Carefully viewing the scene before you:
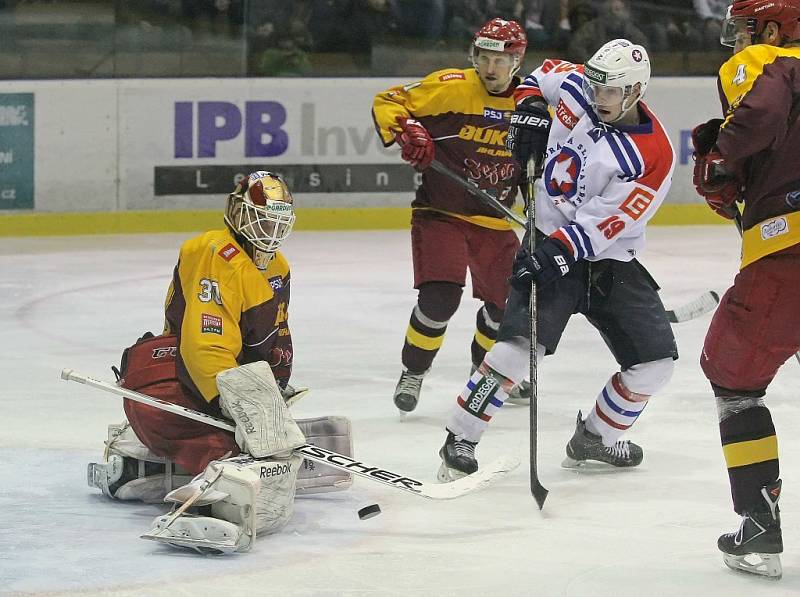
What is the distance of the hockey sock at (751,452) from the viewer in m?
3.14

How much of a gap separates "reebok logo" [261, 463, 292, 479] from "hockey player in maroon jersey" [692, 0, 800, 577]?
35.6 inches

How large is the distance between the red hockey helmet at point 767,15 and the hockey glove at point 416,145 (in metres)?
1.61

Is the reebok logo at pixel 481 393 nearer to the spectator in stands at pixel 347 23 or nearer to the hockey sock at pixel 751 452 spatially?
the hockey sock at pixel 751 452

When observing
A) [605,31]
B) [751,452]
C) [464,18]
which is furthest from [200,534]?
[605,31]

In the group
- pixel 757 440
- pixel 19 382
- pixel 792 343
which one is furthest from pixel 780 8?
pixel 19 382

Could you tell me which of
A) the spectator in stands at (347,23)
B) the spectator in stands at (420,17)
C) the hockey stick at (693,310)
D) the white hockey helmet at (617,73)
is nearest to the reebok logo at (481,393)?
the white hockey helmet at (617,73)

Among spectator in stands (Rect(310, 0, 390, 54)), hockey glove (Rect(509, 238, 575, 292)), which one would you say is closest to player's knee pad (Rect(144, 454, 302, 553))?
hockey glove (Rect(509, 238, 575, 292))

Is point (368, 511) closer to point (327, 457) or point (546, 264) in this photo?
point (327, 457)

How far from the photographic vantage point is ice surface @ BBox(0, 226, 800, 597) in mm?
3178

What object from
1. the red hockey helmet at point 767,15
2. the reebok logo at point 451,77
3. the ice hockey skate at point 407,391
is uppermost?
the red hockey helmet at point 767,15

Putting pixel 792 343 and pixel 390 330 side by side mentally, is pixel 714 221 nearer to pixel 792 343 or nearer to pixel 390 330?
pixel 390 330

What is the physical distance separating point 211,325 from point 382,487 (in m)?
0.69

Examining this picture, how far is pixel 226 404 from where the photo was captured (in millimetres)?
3385

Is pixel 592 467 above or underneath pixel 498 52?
underneath
